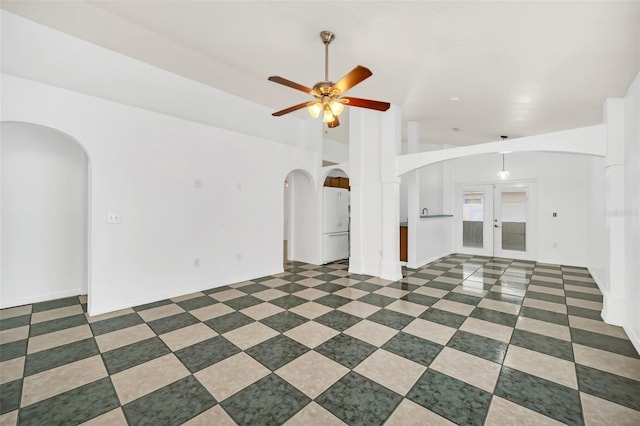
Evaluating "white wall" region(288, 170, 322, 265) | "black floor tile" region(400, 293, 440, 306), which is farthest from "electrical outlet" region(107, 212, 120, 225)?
"black floor tile" region(400, 293, 440, 306)

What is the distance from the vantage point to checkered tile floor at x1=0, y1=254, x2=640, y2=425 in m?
1.88

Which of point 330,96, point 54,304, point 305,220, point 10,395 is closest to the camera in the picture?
point 10,395

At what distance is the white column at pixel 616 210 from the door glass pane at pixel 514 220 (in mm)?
4577

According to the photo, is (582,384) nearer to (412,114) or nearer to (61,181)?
(412,114)

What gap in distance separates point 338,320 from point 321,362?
962mm

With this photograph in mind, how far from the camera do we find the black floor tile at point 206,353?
2461mm

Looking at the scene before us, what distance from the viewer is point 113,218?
3699 mm

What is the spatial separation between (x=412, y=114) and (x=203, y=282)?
543cm

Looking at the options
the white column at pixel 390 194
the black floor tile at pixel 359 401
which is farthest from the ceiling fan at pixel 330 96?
the black floor tile at pixel 359 401

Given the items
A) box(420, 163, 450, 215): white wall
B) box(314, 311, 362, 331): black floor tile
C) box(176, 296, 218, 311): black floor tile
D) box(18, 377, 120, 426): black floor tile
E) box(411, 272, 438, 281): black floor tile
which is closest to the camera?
box(18, 377, 120, 426): black floor tile

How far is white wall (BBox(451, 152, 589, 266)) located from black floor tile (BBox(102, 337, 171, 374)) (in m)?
8.83

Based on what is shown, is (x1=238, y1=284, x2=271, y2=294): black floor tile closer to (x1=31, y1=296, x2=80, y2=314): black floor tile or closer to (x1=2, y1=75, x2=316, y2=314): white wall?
(x1=2, y1=75, x2=316, y2=314): white wall

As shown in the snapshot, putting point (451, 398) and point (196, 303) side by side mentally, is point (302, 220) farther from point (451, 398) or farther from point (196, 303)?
point (451, 398)

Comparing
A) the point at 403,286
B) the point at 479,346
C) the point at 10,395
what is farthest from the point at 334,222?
the point at 10,395
